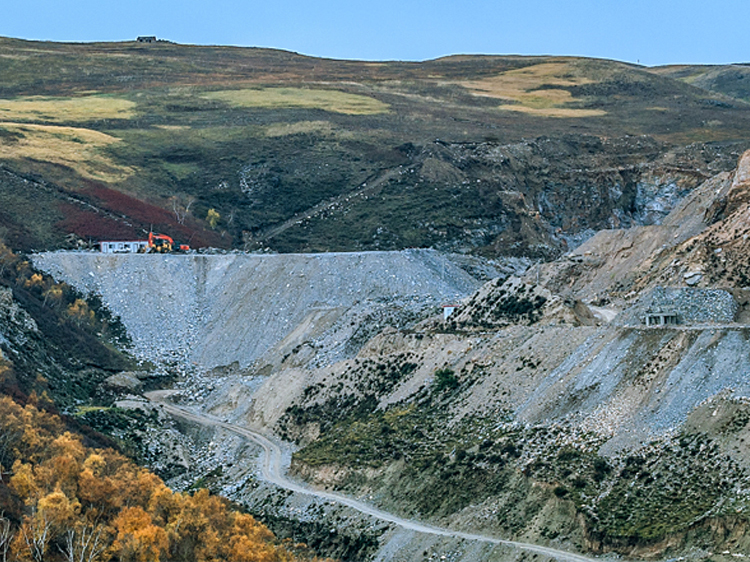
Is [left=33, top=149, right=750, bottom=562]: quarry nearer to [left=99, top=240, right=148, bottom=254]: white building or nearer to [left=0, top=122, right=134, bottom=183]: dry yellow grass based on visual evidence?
[left=99, top=240, right=148, bottom=254]: white building

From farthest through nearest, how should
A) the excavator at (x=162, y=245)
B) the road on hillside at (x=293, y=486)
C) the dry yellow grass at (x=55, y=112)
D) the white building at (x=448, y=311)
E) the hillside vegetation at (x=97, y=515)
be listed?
the dry yellow grass at (x=55, y=112)
the excavator at (x=162, y=245)
the white building at (x=448, y=311)
the road on hillside at (x=293, y=486)
the hillside vegetation at (x=97, y=515)

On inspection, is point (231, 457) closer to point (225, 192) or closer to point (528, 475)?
point (528, 475)

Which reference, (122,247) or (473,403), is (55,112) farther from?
(473,403)

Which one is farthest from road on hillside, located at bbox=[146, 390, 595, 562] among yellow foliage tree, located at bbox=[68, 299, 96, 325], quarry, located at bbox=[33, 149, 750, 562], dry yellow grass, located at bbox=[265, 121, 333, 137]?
dry yellow grass, located at bbox=[265, 121, 333, 137]

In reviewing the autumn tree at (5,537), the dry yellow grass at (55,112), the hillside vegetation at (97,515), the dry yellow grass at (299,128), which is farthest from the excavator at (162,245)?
the autumn tree at (5,537)

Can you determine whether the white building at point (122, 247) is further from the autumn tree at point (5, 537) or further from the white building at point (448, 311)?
the autumn tree at point (5, 537)

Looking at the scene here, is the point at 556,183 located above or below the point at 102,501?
above

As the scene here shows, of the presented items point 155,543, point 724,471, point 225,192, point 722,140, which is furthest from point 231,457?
point 722,140

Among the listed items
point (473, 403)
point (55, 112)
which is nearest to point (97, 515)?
point (473, 403)
